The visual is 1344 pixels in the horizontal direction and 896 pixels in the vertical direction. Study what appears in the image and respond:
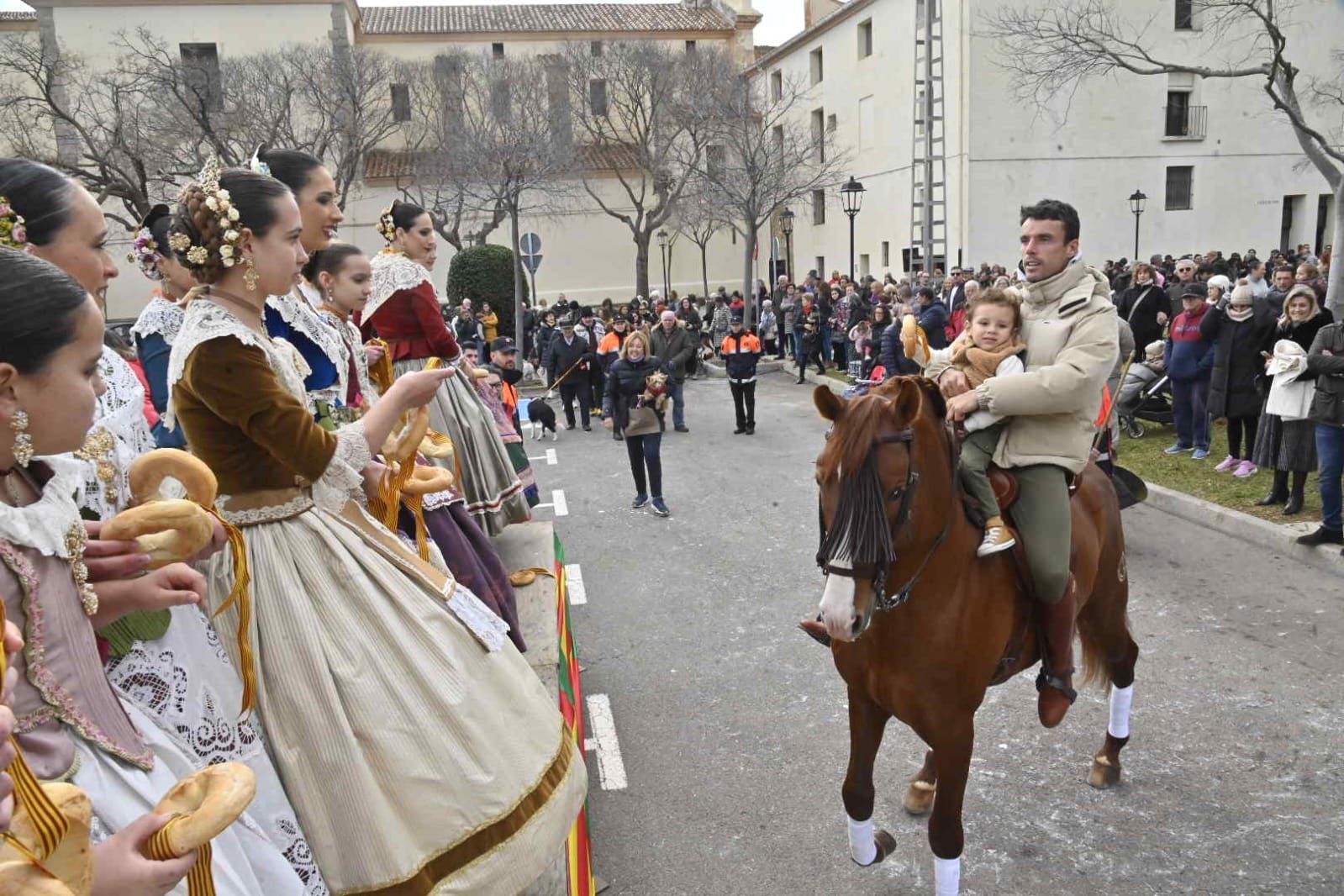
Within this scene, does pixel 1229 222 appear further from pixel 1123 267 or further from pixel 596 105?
pixel 596 105

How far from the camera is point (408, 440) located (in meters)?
3.11

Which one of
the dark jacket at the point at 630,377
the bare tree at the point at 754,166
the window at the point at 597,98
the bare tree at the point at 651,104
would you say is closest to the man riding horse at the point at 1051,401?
the dark jacket at the point at 630,377

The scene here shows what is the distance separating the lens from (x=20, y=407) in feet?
5.29

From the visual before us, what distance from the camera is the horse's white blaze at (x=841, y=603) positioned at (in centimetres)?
303

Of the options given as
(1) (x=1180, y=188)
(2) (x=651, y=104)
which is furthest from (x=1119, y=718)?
(2) (x=651, y=104)

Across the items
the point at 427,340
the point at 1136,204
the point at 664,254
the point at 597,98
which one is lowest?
the point at 427,340

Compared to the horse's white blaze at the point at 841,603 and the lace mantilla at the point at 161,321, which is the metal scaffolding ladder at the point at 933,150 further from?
the lace mantilla at the point at 161,321

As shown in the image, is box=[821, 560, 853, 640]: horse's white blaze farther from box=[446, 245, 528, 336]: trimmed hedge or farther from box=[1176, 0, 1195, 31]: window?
box=[1176, 0, 1195, 31]: window

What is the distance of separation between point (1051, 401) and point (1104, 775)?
2.05m

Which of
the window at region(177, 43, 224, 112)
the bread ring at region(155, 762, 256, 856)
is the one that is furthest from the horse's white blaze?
the window at region(177, 43, 224, 112)

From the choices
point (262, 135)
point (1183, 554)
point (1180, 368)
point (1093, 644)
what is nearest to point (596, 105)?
point (262, 135)

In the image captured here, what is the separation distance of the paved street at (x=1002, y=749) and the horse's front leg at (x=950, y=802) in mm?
459

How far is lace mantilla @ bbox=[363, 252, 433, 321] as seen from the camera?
15.6ft

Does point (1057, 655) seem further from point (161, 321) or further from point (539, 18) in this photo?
point (539, 18)
